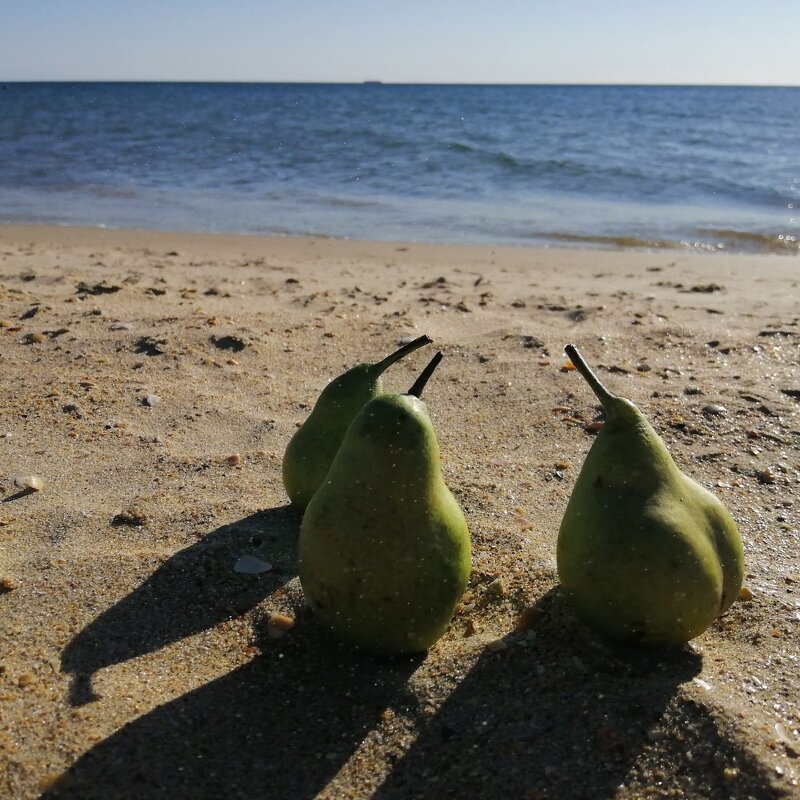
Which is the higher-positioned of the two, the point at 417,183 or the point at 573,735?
the point at 417,183

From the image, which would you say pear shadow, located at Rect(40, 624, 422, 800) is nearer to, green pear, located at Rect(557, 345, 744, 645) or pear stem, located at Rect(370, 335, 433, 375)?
green pear, located at Rect(557, 345, 744, 645)

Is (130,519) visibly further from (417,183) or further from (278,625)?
(417,183)

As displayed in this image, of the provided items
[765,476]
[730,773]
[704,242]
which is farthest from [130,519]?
[704,242]

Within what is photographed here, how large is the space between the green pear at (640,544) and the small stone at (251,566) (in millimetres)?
948

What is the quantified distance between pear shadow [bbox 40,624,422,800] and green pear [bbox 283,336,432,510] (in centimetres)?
63

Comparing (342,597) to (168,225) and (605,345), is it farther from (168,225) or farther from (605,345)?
(168,225)

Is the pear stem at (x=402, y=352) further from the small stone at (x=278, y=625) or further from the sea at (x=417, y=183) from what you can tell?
the sea at (x=417, y=183)

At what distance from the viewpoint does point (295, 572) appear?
8.97 ft

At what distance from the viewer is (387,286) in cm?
722

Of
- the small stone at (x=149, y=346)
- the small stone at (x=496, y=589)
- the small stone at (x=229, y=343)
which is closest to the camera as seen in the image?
the small stone at (x=496, y=589)

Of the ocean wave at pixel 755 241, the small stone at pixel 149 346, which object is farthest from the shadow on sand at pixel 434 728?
the ocean wave at pixel 755 241

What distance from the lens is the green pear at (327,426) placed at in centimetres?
280

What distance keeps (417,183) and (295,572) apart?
13.0 meters

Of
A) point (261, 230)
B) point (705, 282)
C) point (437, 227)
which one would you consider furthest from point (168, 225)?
point (705, 282)
